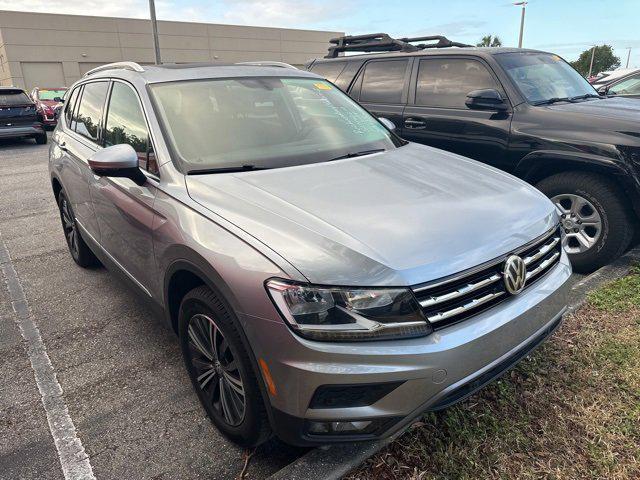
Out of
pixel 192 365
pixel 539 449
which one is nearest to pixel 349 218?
pixel 192 365

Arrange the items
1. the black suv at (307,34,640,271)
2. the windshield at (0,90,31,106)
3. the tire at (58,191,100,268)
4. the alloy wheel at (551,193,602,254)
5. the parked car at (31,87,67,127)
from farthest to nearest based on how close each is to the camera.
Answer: the parked car at (31,87,67,127) → the windshield at (0,90,31,106) → the tire at (58,191,100,268) → the alloy wheel at (551,193,602,254) → the black suv at (307,34,640,271)

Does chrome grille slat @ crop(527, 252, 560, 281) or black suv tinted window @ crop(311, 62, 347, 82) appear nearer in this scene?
chrome grille slat @ crop(527, 252, 560, 281)

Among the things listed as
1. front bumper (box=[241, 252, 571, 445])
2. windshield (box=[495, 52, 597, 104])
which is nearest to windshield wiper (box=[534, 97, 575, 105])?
windshield (box=[495, 52, 597, 104])

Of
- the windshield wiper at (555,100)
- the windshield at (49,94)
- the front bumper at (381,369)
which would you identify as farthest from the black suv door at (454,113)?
the windshield at (49,94)

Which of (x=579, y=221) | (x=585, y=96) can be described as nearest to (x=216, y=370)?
(x=579, y=221)

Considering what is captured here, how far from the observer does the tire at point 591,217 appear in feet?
13.0

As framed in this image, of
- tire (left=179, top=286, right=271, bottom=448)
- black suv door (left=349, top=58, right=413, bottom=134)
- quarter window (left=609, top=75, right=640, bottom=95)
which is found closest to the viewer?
tire (left=179, top=286, right=271, bottom=448)

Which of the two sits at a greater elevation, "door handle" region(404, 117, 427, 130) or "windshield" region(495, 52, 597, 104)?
"windshield" region(495, 52, 597, 104)

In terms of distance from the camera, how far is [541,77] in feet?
16.0

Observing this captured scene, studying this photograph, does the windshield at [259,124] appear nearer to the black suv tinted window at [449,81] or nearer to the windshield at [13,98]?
the black suv tinted window at [449,81]

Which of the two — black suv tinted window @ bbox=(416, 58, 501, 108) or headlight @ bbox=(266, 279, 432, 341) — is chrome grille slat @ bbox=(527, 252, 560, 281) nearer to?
headlight @ bbox=(266, 279, 432, 341)

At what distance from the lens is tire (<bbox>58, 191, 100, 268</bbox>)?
14.5 feet

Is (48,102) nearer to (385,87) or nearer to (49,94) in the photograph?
(49,94)

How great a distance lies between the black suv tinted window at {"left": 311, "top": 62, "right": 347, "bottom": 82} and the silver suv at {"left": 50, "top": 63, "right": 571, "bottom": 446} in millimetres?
3000
